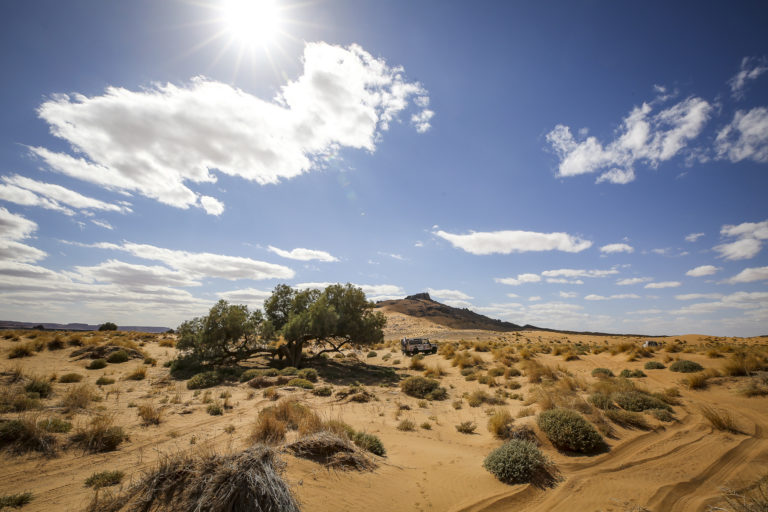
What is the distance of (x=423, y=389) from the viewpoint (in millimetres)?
15219

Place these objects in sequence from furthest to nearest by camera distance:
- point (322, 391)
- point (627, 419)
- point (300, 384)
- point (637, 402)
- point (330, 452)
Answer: point (300, 384), point (322, 391), point (637, 402), point (627, 419), point (330, 452)

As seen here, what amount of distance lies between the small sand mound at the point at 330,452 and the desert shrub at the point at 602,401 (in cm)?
864

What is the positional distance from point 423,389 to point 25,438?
13.4 metres

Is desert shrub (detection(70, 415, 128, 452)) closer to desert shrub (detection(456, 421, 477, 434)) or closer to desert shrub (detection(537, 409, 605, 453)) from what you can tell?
desert shrub (detection(456, 421, 477, 434))

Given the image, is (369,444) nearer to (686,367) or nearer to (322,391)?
(322,391)

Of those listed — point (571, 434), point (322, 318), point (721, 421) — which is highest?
point (322, 318)

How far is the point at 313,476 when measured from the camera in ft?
18.2

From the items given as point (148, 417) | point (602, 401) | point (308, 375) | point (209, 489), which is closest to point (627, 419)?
point (602, 401)

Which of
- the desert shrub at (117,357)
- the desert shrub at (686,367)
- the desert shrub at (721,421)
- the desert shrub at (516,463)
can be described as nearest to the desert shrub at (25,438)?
the desert shrub at (516,463)

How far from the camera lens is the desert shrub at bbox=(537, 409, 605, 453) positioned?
7.85 m

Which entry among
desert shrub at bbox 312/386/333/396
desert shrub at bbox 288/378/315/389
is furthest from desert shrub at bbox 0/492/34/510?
desert shrub at bbox 288/378/315/389

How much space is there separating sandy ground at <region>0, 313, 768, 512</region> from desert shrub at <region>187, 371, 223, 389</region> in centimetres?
290

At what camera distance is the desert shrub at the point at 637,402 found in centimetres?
1030

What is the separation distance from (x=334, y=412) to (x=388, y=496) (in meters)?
6.30
